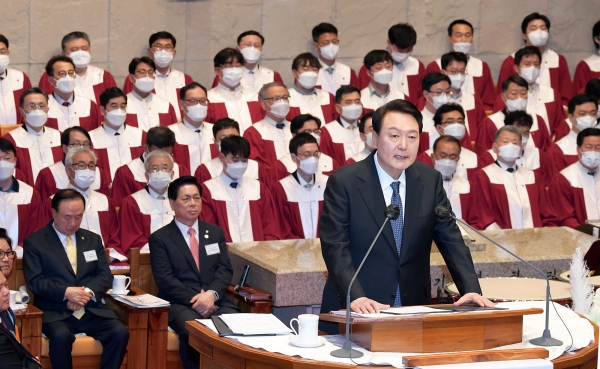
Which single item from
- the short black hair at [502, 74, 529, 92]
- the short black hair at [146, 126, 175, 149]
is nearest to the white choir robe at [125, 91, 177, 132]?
the short black hair at [146, 126, 175, 149]

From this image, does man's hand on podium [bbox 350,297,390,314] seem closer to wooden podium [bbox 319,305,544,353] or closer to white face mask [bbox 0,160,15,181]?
wooden podium [bbox 319,305,544,353]

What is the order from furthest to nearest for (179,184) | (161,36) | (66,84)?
(161,36)
(66,84)
(179,184)

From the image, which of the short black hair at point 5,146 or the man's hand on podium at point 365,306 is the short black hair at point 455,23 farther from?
the man's hand on podium at point 365,306

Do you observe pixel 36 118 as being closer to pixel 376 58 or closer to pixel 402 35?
pixel 376 58

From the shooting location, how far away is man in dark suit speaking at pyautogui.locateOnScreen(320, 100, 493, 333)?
3262 mm

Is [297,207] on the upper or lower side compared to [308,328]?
upper

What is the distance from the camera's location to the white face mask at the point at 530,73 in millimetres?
8930

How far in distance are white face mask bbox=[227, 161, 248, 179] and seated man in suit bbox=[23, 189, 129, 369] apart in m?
1.51

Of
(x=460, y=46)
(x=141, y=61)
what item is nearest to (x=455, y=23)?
(x=460, y=46)

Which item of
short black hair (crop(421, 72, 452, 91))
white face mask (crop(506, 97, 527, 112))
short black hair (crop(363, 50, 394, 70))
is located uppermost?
short black hair (crop(363, 50, 394, 70))

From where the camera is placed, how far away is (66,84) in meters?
7.55

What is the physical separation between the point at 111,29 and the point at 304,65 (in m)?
1.92

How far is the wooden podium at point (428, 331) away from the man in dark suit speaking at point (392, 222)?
373mm

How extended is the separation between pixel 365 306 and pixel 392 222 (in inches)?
19.1
